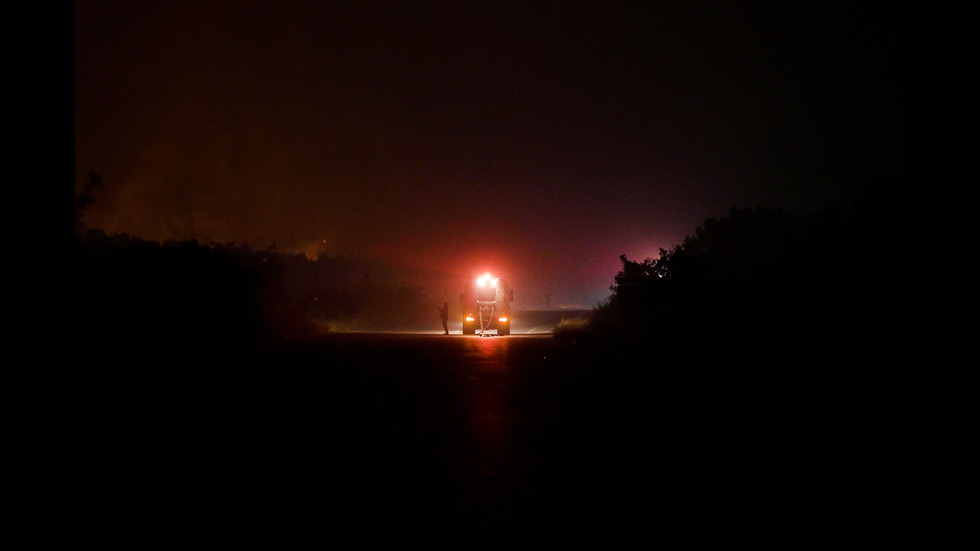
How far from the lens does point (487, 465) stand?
755 centimetres

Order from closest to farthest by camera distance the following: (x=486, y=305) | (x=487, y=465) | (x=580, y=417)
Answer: (x=487, y=465) → (x=580, y=417) → (x=486, y=305)

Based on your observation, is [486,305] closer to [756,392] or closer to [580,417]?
[756,392]

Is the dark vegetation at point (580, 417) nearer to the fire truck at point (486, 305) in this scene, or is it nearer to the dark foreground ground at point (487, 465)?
the dark foreground ground at point (487, 465)

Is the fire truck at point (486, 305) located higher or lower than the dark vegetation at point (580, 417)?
higher

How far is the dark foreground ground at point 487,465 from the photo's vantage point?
17.5ft

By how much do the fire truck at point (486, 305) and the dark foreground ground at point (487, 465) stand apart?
30.9 m

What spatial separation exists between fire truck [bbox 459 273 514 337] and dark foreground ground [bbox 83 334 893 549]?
3091 centimetres

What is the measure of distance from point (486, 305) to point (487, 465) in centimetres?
3823

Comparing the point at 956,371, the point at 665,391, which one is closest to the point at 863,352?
the point at 956,371

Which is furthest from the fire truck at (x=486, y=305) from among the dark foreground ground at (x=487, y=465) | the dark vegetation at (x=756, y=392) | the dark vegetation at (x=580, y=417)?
the dark foreground ground at (x=487, y=465)

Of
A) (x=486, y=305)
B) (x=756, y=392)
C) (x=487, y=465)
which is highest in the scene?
(x=486, y=305)

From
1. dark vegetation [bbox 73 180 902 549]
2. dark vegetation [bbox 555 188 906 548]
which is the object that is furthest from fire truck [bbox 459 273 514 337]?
dark vegetation [bbox 73 180 902 549]

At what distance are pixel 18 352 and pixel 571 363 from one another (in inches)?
542

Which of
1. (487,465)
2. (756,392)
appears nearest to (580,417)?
(487,465)
